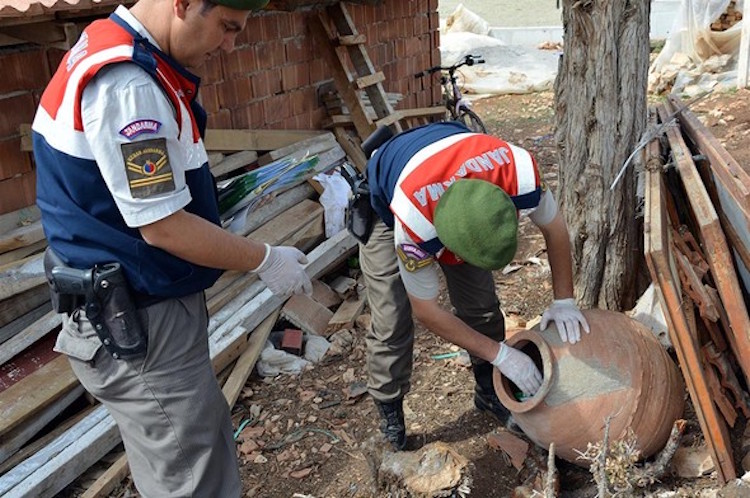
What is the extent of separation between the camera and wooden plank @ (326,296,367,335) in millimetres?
4699

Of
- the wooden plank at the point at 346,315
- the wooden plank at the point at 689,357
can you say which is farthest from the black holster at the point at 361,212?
the wooden plank at the point at 346,315

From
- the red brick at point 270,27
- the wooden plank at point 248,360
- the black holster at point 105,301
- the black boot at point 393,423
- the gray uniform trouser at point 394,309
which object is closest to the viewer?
the black holster at point 105,301

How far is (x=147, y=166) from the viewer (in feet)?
5.84

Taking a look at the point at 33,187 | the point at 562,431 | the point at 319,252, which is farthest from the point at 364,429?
the point at 33,187

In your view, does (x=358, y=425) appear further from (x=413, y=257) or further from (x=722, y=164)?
A: (x=722, y=164)

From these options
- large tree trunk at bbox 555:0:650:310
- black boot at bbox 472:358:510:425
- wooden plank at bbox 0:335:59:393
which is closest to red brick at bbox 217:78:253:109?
wooden plank at bbox 0:335:59:393

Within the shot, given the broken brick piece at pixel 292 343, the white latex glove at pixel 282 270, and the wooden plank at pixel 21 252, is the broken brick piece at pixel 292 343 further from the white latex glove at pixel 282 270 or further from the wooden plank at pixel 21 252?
the white latex glove at pixel 282 270

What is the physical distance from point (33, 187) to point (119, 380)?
7.33 feet

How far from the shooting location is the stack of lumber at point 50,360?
3184 millimetres

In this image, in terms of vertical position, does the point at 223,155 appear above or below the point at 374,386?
above

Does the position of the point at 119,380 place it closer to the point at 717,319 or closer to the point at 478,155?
the point at 478,155

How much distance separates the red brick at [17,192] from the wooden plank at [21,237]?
0.14 meters

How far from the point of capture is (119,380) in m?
2.13

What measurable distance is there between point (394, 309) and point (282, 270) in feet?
3.30
